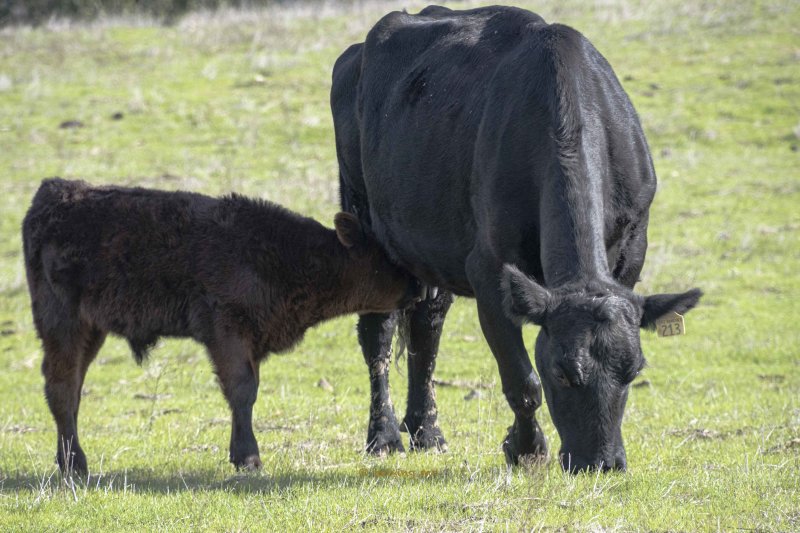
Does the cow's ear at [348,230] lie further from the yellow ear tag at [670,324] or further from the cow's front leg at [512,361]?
the yellow ear tag at [670,324]

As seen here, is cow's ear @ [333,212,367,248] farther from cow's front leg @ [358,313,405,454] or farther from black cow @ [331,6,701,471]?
cow's front leg @ [358,313,405,454]

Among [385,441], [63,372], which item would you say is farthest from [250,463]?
[63,372]

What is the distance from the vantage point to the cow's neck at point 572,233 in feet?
19.2

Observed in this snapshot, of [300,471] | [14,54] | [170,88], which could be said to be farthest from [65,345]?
[14,54]

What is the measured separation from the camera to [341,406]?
33.5ft

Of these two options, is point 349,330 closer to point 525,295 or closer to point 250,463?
point 250,463

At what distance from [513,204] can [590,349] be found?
47.3 inches

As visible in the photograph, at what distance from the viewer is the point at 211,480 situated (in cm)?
687

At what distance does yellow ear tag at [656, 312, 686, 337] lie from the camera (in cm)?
580

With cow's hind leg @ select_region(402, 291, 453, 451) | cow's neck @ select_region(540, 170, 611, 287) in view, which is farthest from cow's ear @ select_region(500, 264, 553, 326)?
cow's hind leg @ select_region(402, 291, 453, 451)

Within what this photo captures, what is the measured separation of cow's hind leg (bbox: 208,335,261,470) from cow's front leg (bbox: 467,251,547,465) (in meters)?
1.66

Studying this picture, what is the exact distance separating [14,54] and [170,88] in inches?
253

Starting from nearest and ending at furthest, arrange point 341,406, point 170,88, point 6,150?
1. point 341,406
2. point 6,150
3. point 170,88

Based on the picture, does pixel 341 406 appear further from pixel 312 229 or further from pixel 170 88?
pixel 170 88
